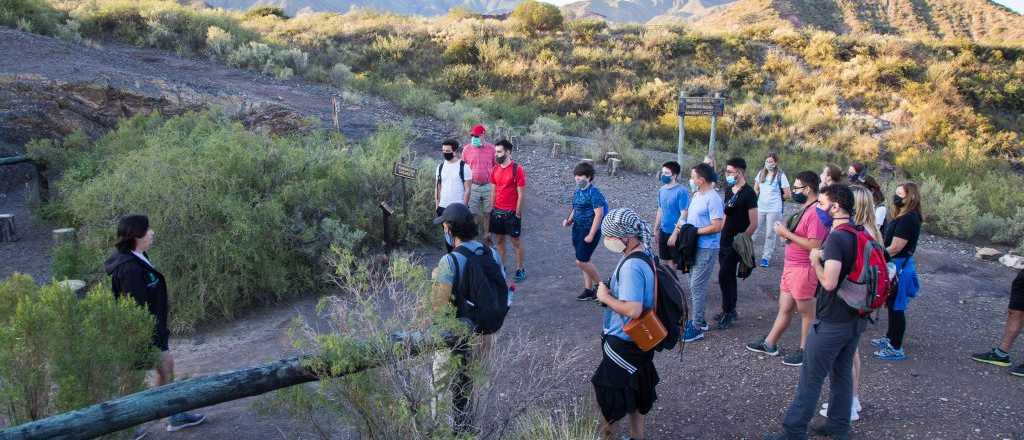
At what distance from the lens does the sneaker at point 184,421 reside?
468cm

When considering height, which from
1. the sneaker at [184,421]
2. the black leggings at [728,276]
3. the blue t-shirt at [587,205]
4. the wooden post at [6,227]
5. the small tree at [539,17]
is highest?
the small tree at [539,17]

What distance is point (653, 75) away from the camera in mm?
27359

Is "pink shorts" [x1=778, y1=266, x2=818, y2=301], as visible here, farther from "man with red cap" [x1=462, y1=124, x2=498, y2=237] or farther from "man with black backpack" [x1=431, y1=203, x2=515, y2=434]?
"man with red cap" [x1=462, y1=124, x2=498, y2=237]

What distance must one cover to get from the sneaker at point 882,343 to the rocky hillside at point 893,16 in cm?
3983

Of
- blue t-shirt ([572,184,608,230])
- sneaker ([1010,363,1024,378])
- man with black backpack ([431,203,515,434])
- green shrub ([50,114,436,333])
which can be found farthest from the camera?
green shrub ([50,114,436,333])

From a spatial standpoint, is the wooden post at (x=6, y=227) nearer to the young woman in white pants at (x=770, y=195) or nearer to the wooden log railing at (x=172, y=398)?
the wooden log railing at (x=172, y=398)

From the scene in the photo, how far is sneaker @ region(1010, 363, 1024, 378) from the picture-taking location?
17.8 ft

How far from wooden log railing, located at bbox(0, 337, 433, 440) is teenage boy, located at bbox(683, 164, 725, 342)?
11.0ft

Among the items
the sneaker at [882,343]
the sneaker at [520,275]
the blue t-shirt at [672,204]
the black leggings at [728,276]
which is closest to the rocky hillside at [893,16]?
the sneaker at [520,275]

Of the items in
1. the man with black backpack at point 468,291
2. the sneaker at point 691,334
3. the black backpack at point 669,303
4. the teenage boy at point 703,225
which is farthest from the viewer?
the sneaker at point 691,334

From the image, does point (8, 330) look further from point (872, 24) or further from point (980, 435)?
point (872, 24)

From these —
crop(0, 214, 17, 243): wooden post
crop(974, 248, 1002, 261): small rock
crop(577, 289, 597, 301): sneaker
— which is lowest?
crop(974, 248, 1002, 261): small rock

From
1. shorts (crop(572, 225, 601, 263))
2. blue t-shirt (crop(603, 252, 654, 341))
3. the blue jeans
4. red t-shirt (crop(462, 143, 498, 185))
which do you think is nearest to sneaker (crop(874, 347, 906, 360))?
the blue jeans

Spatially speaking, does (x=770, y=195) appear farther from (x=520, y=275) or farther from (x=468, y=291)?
(x=468, y=291)
